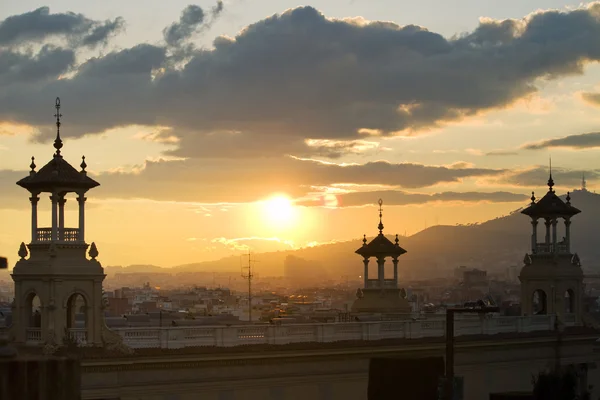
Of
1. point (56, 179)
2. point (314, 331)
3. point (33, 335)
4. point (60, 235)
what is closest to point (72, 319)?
point (33, 335)

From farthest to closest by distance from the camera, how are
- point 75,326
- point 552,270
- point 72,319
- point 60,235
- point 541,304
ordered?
point 541,304 < point 552,270 < point 75,326 < point 72,319 < point 60,235

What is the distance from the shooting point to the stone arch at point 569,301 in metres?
53.4

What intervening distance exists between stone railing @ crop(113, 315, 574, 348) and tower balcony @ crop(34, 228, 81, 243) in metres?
3.17

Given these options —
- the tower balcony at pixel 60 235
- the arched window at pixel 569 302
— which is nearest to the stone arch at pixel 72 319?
the tower balcony at pixel 60 235

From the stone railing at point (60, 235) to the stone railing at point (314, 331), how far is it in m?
3.18

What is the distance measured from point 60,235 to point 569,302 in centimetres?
2937

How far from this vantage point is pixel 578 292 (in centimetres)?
5325

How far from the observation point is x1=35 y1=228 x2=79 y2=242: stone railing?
33625 mm

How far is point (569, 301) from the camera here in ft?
179

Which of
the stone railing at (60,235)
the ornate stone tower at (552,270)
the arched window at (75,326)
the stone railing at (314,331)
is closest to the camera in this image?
the arched window at (75,326)

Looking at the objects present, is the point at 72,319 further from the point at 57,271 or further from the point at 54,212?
the point at 54,212

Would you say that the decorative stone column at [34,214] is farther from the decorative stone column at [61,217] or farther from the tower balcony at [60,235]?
the decorative stone column at [61,217]

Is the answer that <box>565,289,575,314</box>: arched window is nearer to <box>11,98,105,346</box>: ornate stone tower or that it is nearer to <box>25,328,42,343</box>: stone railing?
<box>11,98,105,346</box>: ornate stone tower

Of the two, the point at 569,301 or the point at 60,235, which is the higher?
the point at 60,235
